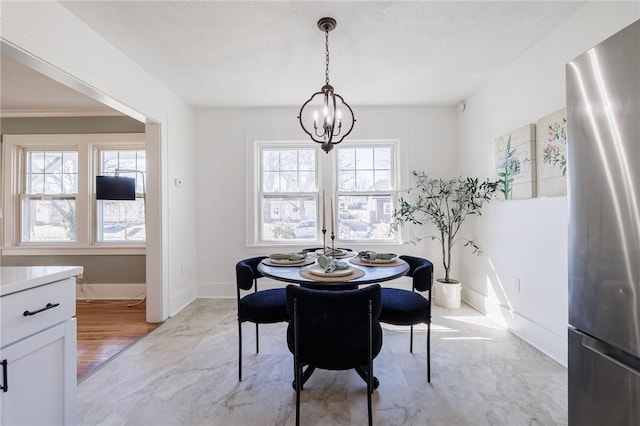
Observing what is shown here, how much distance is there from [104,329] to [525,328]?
3.96 metres

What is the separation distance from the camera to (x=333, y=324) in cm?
143

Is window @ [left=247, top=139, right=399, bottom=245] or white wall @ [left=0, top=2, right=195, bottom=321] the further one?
window @ [left=247, top=139, right=399, bottom=245]

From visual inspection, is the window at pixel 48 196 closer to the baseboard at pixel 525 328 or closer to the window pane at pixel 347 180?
the window pane at pixel 347 180

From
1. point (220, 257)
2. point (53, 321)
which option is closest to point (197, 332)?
point (220, 257)

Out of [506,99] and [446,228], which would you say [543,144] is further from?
[446,228]

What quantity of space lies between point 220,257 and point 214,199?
777mm

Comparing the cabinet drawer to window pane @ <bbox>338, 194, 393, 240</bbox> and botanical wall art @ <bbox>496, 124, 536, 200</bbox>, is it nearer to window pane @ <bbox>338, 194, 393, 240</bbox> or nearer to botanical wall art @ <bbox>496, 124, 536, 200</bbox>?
window pane @ <bbox>338, 194, 393, 240</bbox>

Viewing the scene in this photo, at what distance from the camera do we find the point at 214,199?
386cm

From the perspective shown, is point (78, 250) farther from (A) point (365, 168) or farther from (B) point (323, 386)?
(A) point (365, 168)

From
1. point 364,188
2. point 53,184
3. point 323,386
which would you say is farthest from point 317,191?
point 53,184

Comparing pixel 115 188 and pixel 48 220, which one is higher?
pixel 115 188

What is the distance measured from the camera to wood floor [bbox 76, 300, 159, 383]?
2285 mm

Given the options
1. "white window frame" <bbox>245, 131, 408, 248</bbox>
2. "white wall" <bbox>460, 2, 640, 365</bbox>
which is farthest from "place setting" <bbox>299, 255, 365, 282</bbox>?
"white window frame" <bbox>245, 131, 408, 248</bbox>

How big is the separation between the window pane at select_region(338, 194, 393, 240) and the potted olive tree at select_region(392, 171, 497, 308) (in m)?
0.16
